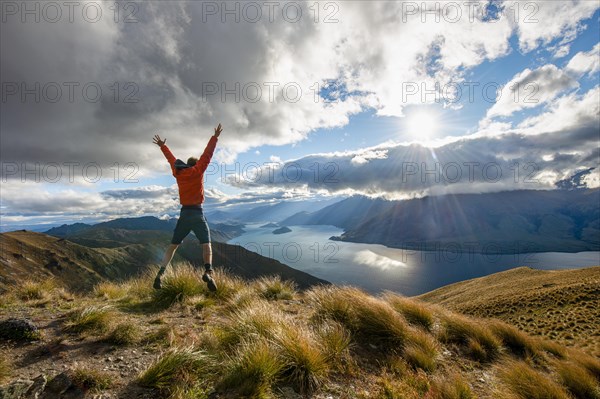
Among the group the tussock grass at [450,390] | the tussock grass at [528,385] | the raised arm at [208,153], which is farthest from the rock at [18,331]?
the tussock grass at [528,385]

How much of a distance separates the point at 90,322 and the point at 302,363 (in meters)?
4.13

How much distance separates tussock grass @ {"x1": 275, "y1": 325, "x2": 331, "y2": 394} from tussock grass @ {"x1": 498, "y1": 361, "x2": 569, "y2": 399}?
3604 mm

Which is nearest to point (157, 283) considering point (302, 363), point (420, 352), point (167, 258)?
point (167, 258)

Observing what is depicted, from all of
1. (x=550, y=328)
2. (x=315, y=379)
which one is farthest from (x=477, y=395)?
(x=550, y=328)

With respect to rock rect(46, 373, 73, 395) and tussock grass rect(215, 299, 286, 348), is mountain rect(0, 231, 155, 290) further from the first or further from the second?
rock rect(46, 373, 73, 395)

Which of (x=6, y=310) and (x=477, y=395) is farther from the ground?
(x=6, y=310)

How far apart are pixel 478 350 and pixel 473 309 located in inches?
1632

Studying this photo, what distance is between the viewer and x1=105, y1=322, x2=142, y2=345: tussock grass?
4.54m

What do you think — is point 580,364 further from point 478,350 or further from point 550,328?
point 550,328

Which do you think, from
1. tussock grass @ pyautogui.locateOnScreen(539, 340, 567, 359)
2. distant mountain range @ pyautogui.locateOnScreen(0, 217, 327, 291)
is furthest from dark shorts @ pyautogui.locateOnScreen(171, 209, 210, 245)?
distant mountain range @ pyautogui.locateOnScreen(0, 217, 327, 291)

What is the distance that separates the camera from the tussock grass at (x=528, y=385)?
473 centimetres

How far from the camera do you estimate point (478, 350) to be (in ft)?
20.7

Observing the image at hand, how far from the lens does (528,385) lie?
4836 mm

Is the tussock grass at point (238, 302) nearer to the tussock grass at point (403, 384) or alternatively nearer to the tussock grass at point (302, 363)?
the tussock grass at point (302, 363)
